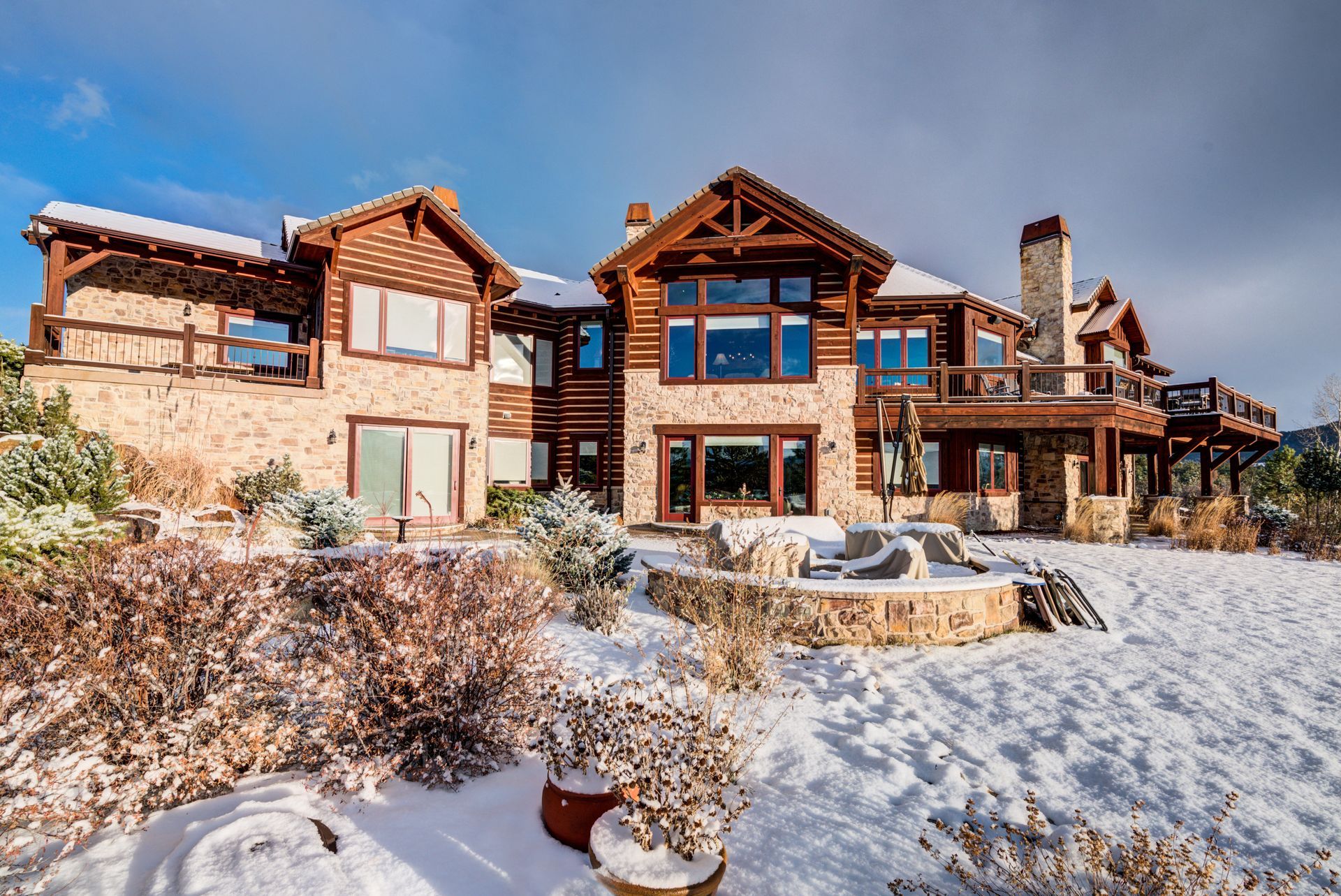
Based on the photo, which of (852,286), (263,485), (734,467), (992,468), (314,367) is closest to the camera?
(263,485)

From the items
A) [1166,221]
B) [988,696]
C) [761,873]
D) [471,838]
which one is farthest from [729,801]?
[1166,221]

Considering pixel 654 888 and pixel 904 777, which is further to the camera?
pixel 904 777

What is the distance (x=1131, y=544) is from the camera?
41.5ft

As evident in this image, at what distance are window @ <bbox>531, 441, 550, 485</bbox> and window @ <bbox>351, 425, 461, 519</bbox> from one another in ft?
11.8

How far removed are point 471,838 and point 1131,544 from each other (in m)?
14.5

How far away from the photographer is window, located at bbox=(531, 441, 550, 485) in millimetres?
17422

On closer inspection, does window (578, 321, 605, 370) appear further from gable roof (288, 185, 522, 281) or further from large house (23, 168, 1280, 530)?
gable roof (288, 185, 522, 281)

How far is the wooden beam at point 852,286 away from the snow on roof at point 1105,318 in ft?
35.1

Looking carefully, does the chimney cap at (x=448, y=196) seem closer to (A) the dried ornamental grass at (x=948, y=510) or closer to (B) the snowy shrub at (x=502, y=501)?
(B) the snowy shrub at (x=502, y=501)

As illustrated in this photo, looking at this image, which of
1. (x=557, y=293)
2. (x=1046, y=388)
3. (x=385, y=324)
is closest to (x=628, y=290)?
(x=557, y=293)

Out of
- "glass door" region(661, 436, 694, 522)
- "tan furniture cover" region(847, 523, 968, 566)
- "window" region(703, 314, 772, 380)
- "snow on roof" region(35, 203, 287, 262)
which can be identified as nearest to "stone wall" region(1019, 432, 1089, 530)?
"window" region(703, 314, 772, 380)

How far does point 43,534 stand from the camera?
440 cm

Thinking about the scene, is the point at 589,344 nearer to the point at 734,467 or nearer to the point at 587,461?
Result: the point at 587,461

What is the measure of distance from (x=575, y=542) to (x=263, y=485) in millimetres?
7297
